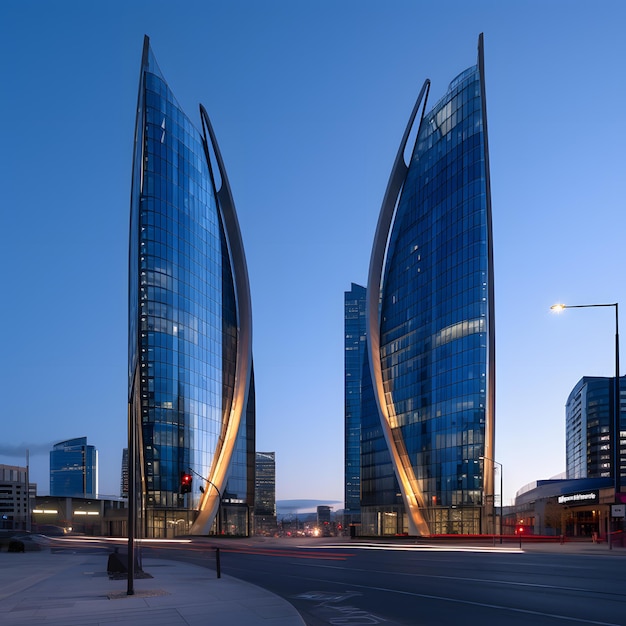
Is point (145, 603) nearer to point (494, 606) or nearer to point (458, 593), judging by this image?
point (458, 593)

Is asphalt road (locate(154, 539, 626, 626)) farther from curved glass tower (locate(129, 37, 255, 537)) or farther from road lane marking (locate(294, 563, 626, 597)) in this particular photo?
curved glass tower (locate(129, 37, 255, 537))

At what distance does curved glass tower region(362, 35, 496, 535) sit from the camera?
8844cm

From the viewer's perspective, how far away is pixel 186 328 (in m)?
103

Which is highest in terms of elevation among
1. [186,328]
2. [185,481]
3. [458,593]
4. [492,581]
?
[186,328]

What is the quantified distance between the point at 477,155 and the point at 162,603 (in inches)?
3332

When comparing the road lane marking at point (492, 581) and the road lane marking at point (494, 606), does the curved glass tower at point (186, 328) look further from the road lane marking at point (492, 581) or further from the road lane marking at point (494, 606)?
the road lane marking at point (494, 606)

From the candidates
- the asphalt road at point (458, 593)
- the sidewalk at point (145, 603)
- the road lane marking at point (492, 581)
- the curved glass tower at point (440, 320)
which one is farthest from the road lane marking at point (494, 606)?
the curved glass tower at point (440, 320)

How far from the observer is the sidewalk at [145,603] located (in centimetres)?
1461

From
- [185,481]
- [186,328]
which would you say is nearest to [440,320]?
[186,328]

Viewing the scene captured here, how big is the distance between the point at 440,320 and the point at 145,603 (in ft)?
269

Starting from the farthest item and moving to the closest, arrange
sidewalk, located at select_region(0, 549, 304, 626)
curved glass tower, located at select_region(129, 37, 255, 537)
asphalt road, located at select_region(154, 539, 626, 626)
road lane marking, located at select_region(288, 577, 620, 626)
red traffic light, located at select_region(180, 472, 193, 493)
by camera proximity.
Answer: curved glass tower, located at select_region(129, 37, 255, 537) < red traffic light, located at select_region(180, 472, 193, 493) < sidewalk, located at select_region(0, 549, 304, 626) < asphalt road, located at select_region(154, 539, 626, 626) < road lane marking, located at select_region(288, 577, 620, 626)

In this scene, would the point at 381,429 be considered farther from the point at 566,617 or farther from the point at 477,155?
the point at 566,617

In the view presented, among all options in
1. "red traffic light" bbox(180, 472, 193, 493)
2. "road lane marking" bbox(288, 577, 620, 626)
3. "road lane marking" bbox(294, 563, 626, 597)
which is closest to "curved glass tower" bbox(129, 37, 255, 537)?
"red traffic light" bbox(180, 472, 193, 493)

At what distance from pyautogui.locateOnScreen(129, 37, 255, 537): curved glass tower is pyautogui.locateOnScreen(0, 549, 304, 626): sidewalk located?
2689 inches
